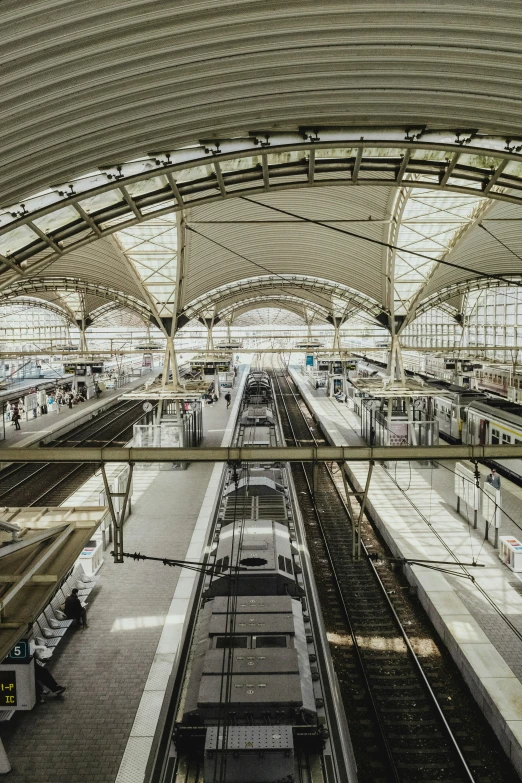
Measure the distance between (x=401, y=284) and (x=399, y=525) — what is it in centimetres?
1648

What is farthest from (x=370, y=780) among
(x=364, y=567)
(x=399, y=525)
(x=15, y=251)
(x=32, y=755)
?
(x=15, y=251)

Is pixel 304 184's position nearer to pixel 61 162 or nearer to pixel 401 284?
pixel 61 162

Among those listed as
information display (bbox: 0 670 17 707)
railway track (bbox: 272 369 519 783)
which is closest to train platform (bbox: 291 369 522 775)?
railway track (bbox: 272 369 519 783)

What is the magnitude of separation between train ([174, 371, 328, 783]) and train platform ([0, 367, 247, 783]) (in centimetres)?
140

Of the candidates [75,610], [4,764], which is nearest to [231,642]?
[4,764]

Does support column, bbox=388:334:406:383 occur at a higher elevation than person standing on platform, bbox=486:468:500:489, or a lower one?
higher

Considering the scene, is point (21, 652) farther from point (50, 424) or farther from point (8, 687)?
point (50, 424)

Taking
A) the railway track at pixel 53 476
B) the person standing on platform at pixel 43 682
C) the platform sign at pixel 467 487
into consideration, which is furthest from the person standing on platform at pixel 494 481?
the railway track at pixel 53 476

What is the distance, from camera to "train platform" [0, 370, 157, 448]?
103 ft

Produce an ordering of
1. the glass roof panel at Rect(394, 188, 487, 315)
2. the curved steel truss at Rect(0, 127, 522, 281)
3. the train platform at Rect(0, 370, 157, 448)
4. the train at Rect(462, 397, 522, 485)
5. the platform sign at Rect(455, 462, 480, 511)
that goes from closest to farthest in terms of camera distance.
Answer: the curved steel truss at Rect(0, 127, 522, 281) < the platform sign at Rect(455, 462, 480, 511) < the train at Rect(462, 397, 522, 485) < the glass roof panel at Rect(394, 188, 487, 315) < the train platform at Rect(0, 370, 157, 448)

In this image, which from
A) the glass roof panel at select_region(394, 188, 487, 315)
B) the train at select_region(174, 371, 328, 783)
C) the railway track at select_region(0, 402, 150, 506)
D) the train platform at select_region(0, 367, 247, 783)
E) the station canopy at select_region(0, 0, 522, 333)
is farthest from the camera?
the railway track at select_region(0, 402, 150, 506)

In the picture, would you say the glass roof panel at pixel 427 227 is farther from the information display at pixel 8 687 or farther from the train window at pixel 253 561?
the information display at pixel 8 687

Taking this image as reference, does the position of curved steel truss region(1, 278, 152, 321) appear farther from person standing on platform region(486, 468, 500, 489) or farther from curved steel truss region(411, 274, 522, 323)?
person standing on platform region(486, 468, 500, 489)

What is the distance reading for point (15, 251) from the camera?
1280 centimetres
